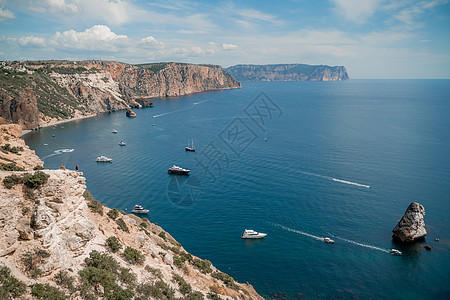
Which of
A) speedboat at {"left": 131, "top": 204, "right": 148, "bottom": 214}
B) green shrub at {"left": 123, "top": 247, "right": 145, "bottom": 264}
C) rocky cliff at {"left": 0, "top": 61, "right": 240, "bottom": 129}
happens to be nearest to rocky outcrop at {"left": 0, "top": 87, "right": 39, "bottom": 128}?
rocky cliff at {"left": 0, "top": 61, "right": 240, "bottom": 129}

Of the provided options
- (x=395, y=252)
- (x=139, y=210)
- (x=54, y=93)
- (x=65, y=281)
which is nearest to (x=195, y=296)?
(x=65, y=281)

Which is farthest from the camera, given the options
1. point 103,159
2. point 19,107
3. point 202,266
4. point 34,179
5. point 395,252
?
point 19,107

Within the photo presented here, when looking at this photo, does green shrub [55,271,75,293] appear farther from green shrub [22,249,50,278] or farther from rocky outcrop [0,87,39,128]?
rocky outcrop [0,87,39,128]

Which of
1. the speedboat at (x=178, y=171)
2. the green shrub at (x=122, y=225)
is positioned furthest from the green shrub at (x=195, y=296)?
the speedboat at (x=178, y=171)

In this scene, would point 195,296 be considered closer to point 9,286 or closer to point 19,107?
point 9,286

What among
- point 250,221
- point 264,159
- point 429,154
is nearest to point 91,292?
point 250,221

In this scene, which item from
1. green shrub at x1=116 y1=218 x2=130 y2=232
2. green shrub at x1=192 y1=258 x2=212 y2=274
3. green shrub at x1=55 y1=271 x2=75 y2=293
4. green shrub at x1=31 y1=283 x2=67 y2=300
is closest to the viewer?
green shrub at x1=31 y1=283 x2=67 y2=300

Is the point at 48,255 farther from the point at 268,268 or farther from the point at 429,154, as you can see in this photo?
the point at 429,154
